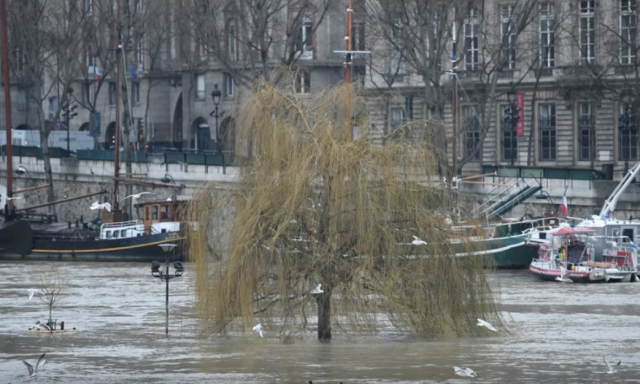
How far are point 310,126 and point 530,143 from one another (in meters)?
Result: 40.3

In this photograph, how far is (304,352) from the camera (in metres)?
33.3

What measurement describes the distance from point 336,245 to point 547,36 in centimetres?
4287

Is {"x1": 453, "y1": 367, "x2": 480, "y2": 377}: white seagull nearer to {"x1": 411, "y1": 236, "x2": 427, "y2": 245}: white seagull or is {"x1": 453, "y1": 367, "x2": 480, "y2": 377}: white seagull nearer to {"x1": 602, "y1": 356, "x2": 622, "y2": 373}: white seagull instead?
{"x1": 602, "y1": 356, "x2": 622, "y2": 373}: white seagull

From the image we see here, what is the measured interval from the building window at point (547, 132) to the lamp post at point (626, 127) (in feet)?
13.3

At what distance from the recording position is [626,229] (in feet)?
186

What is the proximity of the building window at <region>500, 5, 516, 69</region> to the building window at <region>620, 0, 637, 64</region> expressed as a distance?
444 centimetres

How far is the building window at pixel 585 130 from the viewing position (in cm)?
7662

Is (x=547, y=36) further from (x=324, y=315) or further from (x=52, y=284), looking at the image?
(x=324, y=315)

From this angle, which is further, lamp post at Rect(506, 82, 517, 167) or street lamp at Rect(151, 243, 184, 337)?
lamp post at Rect(506, 82, 517, 167)

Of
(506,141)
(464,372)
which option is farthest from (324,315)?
Answer: (506,141)

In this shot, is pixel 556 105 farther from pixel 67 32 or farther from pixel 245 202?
pixel 245 202

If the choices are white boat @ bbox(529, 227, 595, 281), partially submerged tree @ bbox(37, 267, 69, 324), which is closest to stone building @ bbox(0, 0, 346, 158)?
partially submerged tree @ bbox(37, 267, 69, 324)

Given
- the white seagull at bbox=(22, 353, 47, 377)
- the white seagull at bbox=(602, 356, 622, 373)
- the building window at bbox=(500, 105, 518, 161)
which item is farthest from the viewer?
the building window at bbox=(500, 105, 518, 161)

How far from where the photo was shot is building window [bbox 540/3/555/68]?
237ft
